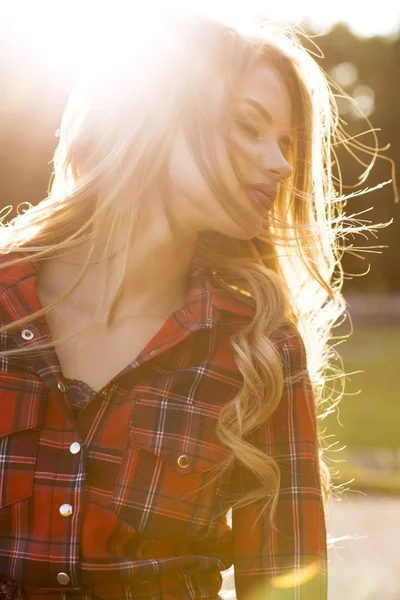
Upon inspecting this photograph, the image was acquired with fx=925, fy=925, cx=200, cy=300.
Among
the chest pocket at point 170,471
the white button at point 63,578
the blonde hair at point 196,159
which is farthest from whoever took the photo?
the blonde hair at point 196,159

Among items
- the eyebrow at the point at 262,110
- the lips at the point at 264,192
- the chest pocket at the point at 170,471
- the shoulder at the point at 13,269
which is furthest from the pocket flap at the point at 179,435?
the eyebrow at the point at 262,110

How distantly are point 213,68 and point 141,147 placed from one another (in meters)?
0.30

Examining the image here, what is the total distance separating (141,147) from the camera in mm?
2498

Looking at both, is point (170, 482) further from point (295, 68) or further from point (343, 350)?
point (343, 350)

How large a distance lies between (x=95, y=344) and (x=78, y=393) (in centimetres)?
18

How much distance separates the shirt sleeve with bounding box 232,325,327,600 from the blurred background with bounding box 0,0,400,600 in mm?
267

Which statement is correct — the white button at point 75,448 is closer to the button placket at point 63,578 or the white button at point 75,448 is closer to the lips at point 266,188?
the button placket at point 63,578

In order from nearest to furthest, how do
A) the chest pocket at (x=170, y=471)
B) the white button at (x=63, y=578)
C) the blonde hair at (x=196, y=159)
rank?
the white button at (x=63, y=578) → the chest pocket at (x=170, y=471) → the blonde hair at (x=196, y=159)

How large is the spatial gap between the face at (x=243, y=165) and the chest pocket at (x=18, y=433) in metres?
0.63

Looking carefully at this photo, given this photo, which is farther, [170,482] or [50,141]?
[50,141]

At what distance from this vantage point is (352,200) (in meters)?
28.3

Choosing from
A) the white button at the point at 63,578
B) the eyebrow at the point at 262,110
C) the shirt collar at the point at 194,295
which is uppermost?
the eyebrow at the point at 262,110

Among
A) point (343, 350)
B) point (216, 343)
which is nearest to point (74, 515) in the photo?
point (216, 343)

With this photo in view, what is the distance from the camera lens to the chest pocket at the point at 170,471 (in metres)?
2.34
